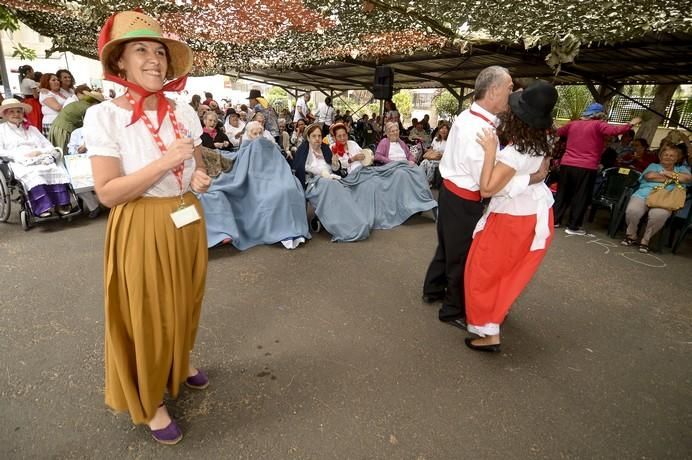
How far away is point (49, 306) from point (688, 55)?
7925 mm

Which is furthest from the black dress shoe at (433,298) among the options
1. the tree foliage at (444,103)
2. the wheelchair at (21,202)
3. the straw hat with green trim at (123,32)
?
the tree foliage at (444,103)

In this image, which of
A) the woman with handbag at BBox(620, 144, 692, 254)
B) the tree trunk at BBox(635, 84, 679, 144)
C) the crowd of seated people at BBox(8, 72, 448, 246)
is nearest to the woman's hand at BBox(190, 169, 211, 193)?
the crowd of seated people at BBox(8, 72, 448, 246)

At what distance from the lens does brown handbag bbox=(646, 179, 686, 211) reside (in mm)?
4207

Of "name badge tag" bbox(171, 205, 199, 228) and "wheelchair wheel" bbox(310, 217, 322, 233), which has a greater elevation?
"name badge tag" bbox(171, 205, 199, 228)

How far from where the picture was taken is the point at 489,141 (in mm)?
1899

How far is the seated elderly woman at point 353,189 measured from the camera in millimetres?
4312

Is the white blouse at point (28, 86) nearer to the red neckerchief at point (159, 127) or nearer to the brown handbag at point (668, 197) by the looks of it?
the red neckerchief at point (159, 127)

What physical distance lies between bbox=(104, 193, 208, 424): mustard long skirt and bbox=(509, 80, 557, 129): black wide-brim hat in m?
1.61

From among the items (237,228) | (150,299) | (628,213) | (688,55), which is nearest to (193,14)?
(237,228)

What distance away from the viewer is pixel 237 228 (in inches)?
154

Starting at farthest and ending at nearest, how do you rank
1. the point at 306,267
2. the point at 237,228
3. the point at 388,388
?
the point at 237,228
the point at 306,267
the point at 388,388

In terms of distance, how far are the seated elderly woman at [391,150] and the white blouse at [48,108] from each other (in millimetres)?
4836

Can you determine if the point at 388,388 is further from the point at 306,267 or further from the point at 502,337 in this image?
the point at 306,267

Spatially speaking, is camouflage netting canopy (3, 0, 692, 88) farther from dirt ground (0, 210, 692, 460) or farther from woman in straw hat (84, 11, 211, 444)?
woman in straw hat (84, 11, 211, 444)
